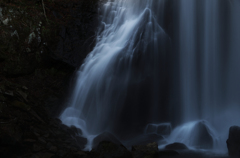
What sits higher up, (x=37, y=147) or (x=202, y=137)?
(x=202, y=137)

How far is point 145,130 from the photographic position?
8.83 m

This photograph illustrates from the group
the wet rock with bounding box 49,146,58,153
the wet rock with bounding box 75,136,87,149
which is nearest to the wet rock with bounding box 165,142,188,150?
the wet rock with bounding box 75,136,87,149

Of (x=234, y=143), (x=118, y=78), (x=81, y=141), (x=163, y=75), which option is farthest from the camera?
(x=163, y=75)

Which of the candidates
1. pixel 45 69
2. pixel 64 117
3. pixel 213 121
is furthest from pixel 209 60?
pixel 45 69

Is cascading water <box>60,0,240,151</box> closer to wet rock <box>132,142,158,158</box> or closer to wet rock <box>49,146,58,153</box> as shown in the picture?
wet rock <box>132,142,158,158</box>

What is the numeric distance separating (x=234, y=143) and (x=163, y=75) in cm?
418

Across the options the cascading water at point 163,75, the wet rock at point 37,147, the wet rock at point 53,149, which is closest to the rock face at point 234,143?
the cascading water at point 163,75

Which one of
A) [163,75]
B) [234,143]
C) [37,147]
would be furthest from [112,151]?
[163,75]

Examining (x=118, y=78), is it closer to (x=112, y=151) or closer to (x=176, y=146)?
(x=176, y=146)

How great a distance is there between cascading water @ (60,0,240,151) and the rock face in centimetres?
126

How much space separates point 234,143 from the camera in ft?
21.5

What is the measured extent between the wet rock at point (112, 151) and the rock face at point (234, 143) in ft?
11.4

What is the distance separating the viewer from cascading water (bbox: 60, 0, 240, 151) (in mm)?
8844

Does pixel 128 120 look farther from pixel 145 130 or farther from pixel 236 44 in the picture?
pixel 236 44
